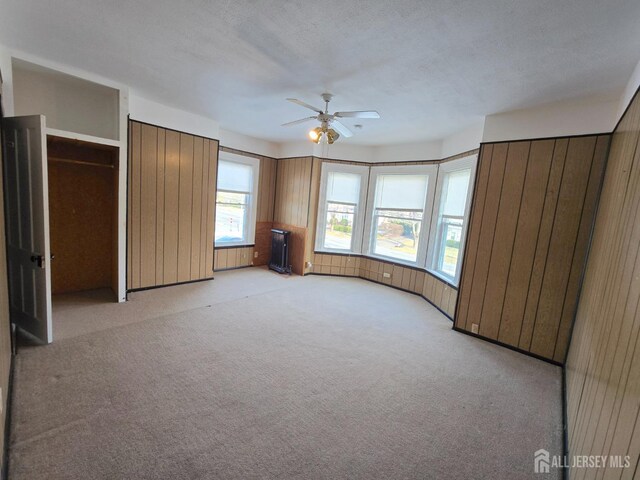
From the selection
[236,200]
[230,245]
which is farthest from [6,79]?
[230,245]

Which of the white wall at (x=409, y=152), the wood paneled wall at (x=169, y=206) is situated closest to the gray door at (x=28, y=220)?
the wood paneled wall at (x=169, y=206)

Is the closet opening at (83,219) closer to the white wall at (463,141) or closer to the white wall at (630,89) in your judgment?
the white wall at (463,141)

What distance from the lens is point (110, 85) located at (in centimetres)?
330

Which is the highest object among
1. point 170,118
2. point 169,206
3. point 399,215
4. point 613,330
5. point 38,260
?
point 170,118

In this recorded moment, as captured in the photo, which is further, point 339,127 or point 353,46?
point 339,127

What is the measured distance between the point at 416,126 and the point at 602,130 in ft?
6.66

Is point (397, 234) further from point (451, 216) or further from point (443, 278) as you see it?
point (443, 278)

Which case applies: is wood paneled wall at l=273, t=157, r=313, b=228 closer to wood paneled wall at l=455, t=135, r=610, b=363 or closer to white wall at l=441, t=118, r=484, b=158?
white wall at l=441, t=118, r=484, b=158

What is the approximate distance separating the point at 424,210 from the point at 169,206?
4168 mm

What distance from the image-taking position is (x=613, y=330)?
1.40 m

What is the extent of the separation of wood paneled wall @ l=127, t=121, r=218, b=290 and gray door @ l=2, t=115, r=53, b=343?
1.27 metres

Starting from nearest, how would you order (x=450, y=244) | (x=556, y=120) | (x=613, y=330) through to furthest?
(x=613, y=330)
(x=556, y=120)
(x=450, y=244)

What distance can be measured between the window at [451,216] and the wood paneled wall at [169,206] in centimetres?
380

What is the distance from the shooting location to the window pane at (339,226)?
5789 millimetres
